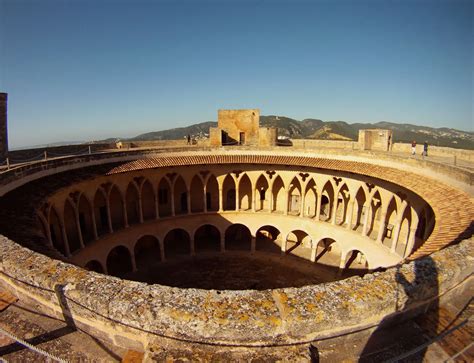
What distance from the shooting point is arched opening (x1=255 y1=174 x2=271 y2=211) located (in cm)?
2777

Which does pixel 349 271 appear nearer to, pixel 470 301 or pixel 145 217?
pixel 145 217

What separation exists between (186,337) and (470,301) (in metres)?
4.79

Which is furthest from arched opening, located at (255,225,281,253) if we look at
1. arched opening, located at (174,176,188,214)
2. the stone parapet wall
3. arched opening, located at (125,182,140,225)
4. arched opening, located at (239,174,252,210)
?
the stone parapet wall

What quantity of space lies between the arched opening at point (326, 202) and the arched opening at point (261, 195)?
16.4 feet

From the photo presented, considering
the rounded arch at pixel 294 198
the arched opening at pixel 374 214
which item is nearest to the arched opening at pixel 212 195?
the rounded arch at pixel 294 198

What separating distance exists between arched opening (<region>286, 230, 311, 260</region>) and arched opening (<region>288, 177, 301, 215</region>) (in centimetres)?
276

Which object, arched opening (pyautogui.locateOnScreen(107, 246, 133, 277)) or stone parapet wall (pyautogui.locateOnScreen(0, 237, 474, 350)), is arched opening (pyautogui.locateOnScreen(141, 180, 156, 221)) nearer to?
arched opening (pyautogui.locateOnScreen(107, 246, 133, 277))

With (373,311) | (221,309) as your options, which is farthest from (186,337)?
(373,311)

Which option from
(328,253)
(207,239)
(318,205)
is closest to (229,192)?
(207,239)

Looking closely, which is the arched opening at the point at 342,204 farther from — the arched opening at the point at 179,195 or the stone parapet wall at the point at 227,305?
the stone parapet wall at the point at 227,305

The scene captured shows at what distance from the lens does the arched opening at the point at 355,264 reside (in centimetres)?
2375

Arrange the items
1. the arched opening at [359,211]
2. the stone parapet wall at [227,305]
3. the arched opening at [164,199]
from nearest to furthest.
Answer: the stone parapet wall at [227,305] → the arched opening at [359,211] → the arched opening at [164,199]

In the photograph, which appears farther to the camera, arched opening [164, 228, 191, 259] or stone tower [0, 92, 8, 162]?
arched opening [164, 228, 191, 259]

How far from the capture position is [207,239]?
97.2 feet
